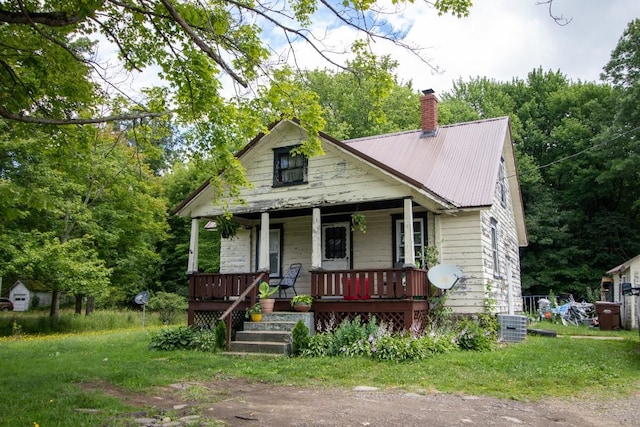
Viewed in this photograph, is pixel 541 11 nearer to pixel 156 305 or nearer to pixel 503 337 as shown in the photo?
pixel 503 337

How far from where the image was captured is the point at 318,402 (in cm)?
646

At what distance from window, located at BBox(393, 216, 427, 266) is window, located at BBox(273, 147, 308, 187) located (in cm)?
289

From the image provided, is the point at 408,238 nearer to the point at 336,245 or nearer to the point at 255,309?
the point at 336,245

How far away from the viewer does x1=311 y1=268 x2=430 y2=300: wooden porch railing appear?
11414 millimetres

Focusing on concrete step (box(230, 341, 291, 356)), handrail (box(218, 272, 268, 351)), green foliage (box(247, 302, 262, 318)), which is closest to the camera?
concrete step (box(230, 341, 291, 356))

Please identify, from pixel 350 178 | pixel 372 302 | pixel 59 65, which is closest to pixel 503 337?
pixel 372 302

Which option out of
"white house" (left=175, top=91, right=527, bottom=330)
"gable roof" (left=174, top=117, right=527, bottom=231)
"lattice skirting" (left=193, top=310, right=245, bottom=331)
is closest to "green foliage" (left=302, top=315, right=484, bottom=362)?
"white house" (left=175, top=91, right=527, bottom=330)

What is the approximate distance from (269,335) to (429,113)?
30.6 feet

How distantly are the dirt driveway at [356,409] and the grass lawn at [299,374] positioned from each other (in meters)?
0.42

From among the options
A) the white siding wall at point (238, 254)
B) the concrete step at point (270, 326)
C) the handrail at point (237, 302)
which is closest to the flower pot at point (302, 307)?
the concrete step at point (270, 326)

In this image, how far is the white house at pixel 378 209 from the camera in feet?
40.4

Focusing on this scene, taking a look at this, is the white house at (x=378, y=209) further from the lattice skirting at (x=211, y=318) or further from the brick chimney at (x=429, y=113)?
the lattice skirting at (x=211, y=318)

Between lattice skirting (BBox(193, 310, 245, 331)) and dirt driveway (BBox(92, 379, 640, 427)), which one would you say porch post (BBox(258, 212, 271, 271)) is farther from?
dirt driveway (BBox(92, 379, 640, 427))

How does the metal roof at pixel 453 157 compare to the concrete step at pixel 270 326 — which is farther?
the metal roof at pixel 453 157
